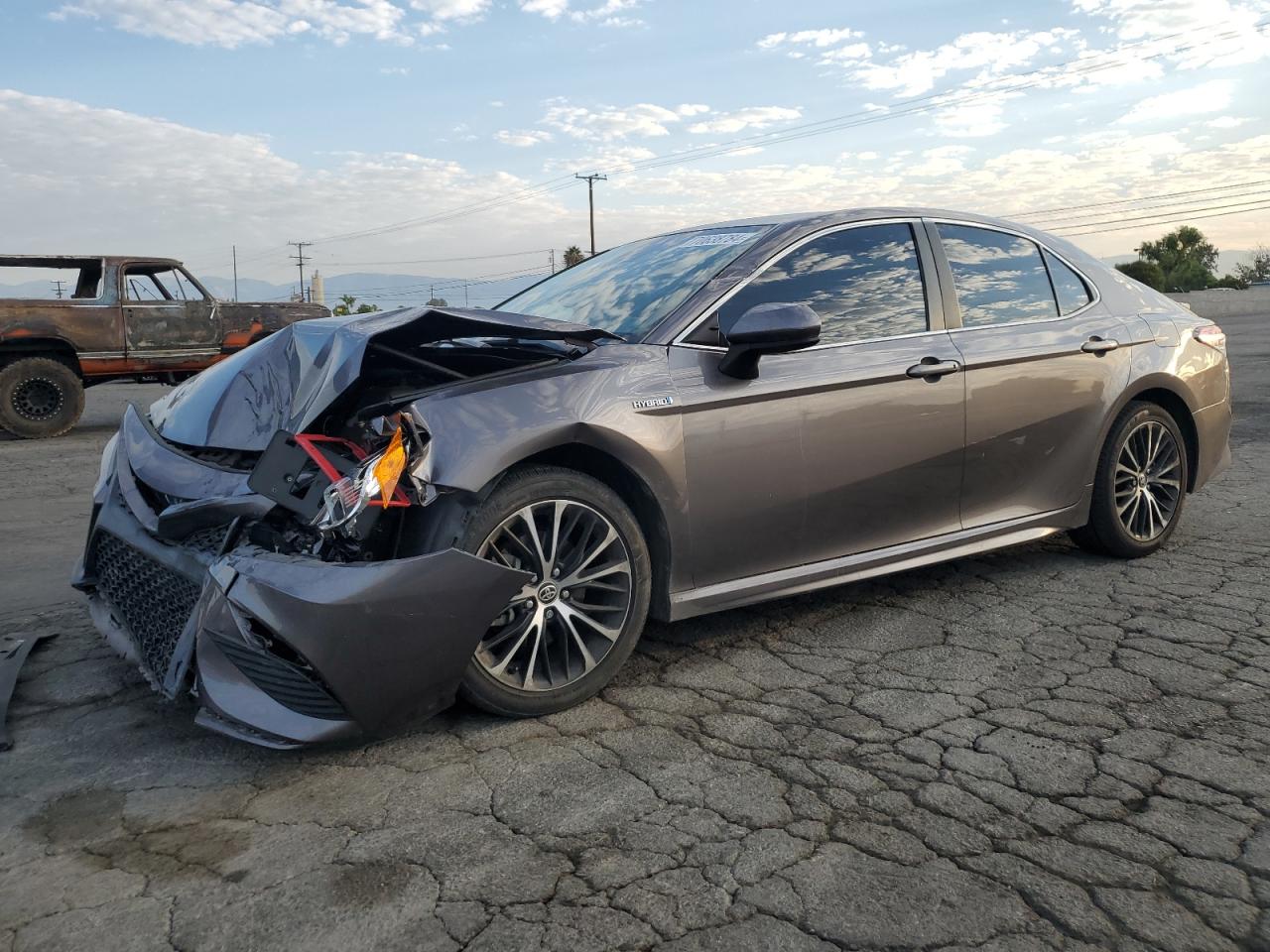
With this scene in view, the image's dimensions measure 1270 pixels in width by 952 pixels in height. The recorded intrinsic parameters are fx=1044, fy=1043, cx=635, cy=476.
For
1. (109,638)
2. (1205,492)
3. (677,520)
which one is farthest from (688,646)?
(1205,492)

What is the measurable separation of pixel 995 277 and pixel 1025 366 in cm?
44

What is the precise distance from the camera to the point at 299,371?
3.37 m

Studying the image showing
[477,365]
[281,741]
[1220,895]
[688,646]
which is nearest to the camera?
[1220,895]

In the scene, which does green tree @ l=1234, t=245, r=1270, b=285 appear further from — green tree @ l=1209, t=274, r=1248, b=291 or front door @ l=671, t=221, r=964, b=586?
front door @ l=671, t=221, r=964, b=586

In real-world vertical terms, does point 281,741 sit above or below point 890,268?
below

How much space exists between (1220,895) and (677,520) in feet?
5.96

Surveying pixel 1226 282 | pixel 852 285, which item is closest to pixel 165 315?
pixel 852 285

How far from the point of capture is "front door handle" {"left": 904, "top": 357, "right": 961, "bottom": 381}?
4.02 m

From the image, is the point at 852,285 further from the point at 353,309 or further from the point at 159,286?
the point at 353,309

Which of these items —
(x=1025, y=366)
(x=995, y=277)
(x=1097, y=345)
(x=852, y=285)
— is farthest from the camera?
(x=1097, y=345)

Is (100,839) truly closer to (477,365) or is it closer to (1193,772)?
(477,365)

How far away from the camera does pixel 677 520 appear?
346 cm

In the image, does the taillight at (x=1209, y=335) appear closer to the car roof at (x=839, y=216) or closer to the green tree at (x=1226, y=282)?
the car roof at (x=839, y=216)

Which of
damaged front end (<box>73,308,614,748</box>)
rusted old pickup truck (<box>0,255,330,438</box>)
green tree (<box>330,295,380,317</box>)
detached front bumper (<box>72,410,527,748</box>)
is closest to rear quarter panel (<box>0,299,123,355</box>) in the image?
rusted old pickup truck (<box>0,255,330,438</box>)
